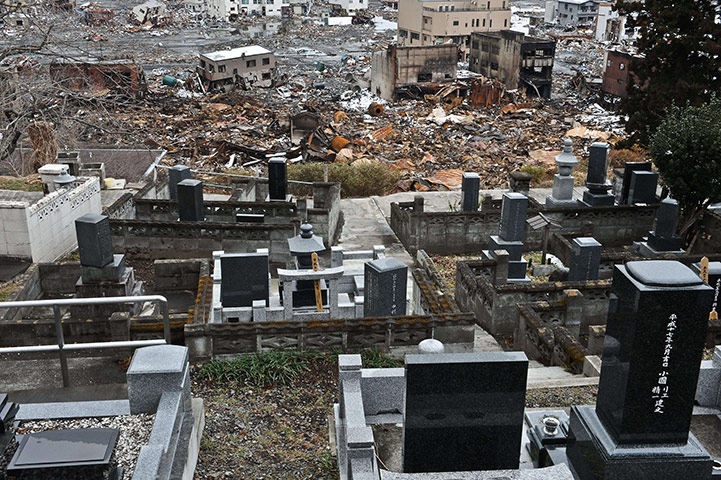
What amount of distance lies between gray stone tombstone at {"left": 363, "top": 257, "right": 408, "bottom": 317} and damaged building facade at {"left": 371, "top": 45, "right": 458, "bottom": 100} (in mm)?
56261

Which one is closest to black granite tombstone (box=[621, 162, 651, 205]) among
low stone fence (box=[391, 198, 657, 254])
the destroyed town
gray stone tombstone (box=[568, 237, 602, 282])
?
the destroyed town

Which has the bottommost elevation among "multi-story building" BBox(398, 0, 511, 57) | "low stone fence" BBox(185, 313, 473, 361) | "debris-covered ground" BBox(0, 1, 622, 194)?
"debris-covered ground" BBox(0, 1, 622, 194)

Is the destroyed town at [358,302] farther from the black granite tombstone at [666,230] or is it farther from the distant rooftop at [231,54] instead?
the distant rooftop at [231,54]

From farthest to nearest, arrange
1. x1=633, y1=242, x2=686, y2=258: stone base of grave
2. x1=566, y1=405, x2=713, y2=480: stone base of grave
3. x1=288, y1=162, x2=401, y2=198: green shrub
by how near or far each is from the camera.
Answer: x1=288, y1=162, x2=401, y2=198: green shrub < x1=633, y1=242, x2=686, y2=258: stone base of grave < x1=566, y1=405, x2=713, y2=480: stone base of grave

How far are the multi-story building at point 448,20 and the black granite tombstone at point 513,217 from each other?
70.2 m

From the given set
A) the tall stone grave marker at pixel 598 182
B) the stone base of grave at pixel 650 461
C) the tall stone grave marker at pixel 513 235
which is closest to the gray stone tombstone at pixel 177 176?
the tall stone grave marker at pixel 513 235

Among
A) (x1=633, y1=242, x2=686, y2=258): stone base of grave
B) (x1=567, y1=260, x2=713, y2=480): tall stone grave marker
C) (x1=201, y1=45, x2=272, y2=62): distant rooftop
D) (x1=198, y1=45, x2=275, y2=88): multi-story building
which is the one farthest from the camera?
(x1=201, y1=45, x2=272, y2=62): distant rooftop

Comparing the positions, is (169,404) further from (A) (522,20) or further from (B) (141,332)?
(A) (522,20)

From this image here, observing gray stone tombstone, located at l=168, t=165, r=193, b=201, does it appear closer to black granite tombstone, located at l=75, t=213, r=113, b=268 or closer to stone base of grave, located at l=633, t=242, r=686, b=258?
black granite tombstone, located at l=75, t=213, r=113, b=268

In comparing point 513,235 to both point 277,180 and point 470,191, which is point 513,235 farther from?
point 277,180

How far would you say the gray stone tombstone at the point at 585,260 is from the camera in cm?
1602

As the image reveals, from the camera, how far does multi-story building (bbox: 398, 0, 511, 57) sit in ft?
278

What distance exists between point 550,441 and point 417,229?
12.2 m

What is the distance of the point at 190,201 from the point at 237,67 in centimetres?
5489
